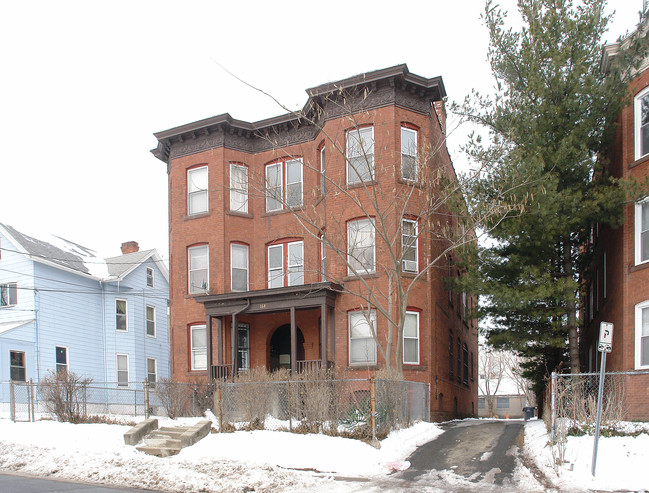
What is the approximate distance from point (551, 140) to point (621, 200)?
2.50 meters

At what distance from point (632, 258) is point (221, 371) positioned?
1381cm

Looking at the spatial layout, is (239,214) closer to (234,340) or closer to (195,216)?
(195,216)

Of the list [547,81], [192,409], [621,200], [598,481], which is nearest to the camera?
[598,481]

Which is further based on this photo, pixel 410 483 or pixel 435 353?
pixel 435 353

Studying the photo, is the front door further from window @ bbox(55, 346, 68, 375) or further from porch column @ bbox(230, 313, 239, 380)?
window @ bbox(55, 346, 68, 375)

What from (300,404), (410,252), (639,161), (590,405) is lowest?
(300,404)

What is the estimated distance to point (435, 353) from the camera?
20922mm

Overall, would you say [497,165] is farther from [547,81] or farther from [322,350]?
[322,350]

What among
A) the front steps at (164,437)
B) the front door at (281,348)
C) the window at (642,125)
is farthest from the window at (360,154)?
the front steps at (164,437)

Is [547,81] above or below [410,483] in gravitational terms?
above

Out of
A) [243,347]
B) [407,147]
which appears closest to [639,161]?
[407,147]

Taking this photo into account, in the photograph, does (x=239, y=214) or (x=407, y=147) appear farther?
(x=239, y=214)

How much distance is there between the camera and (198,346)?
78.7ft

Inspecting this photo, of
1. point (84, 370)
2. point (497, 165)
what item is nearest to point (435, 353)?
point (497, 165)
